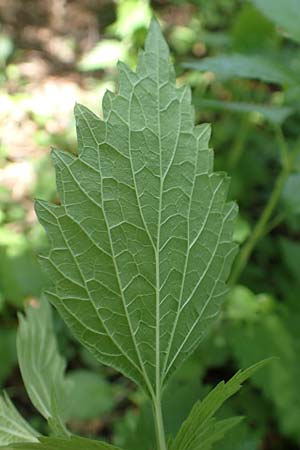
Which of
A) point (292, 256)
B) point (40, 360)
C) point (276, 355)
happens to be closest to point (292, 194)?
point (276, 355)

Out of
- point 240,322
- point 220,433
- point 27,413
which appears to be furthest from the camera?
point 27,413

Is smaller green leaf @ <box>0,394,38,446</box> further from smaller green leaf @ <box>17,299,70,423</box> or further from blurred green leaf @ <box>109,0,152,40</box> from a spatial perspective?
blurred green leaf @ <box>109,0,152,40</box>

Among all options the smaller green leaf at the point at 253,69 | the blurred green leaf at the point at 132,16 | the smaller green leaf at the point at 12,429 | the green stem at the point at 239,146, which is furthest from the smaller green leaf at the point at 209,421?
the blurred green leaf at the point at 132,16

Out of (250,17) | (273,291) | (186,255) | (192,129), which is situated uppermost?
(250,17)

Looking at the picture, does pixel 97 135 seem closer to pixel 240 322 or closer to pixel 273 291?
pixel 240 322

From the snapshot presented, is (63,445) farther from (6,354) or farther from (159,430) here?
(6,354)

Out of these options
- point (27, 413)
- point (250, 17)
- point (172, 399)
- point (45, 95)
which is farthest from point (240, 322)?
point (45, 95)
